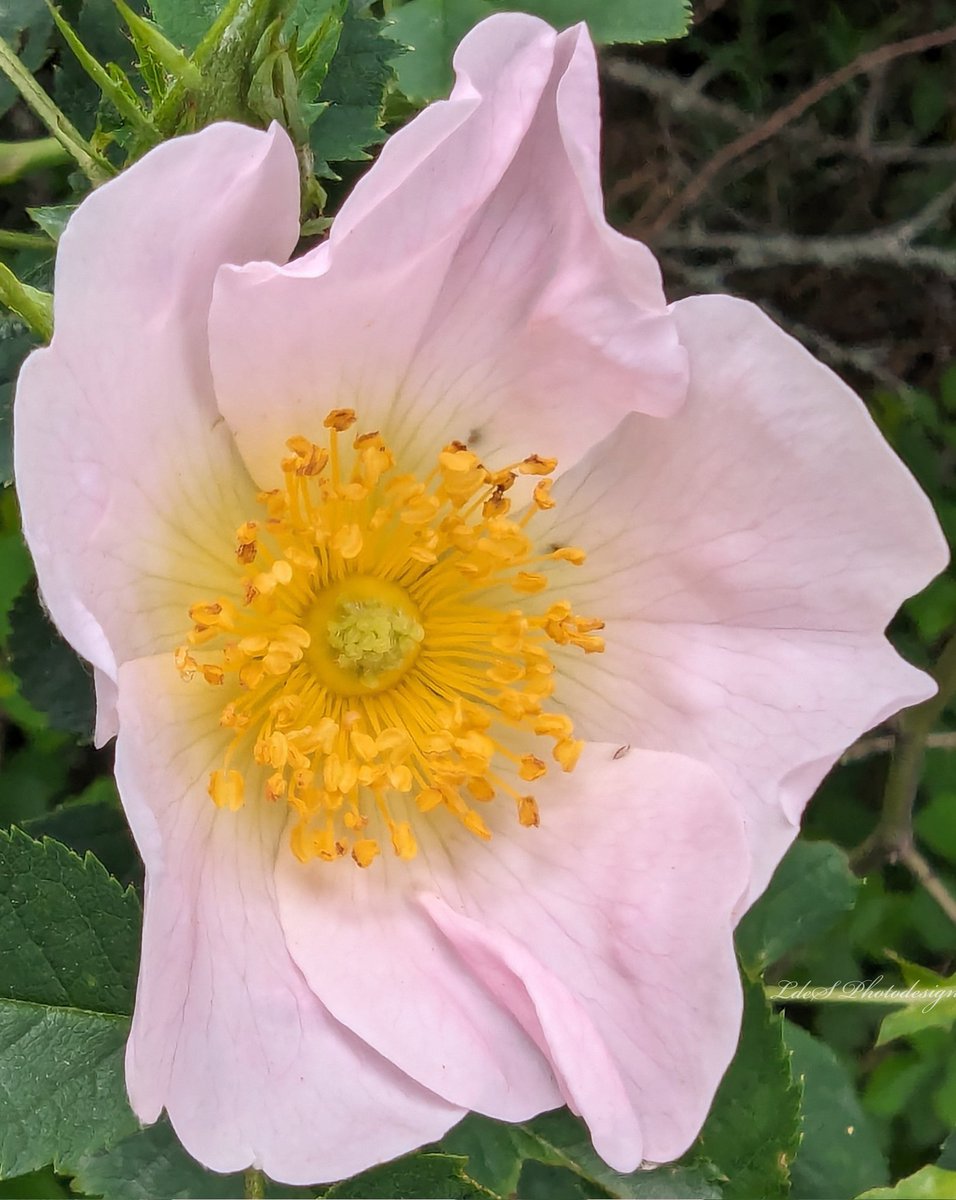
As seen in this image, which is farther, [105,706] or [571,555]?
[571,555]

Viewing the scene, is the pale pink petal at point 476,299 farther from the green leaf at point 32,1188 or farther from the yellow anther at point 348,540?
the green leaf at point 32,1188

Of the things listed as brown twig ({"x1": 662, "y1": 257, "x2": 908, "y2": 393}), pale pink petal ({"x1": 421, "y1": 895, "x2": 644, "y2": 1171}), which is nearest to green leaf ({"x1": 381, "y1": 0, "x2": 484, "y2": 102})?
brown twig ({"x1": 662, "y1": 257, "x2": 908, "y2": 393})

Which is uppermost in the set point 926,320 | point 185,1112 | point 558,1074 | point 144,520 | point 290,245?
point 290,245

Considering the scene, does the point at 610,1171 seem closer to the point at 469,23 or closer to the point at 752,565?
the point at 752,565

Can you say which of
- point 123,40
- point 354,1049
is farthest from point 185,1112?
point 123,40

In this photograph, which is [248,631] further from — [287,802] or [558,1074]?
[558,1074]

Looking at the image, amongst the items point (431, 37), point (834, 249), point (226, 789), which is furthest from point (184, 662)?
point (834, 249)
